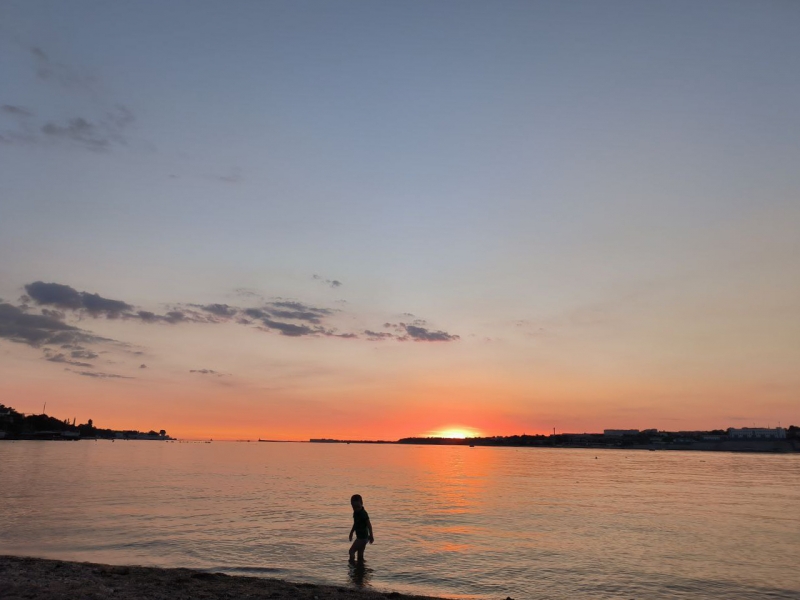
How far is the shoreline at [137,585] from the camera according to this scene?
634 inches

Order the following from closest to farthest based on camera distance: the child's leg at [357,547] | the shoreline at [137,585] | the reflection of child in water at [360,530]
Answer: the shoreline at [137,585]
the reflection of child in water at [360,530]
the child's leg at [357,547]

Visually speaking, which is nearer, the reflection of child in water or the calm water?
the calm water

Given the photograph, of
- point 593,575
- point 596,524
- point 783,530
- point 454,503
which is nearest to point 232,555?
point 593,575

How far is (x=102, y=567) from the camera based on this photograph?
68.5 ft

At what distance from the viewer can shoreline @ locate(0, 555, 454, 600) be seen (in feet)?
52.9

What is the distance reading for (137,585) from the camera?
17.8 metres

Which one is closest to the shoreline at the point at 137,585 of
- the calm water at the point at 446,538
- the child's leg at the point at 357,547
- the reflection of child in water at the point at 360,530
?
the calm water at the point at 446,538

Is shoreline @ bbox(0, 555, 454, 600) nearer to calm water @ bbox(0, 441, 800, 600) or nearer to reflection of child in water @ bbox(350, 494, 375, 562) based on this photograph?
calm water @ bbox(0, 441, 800, 600)

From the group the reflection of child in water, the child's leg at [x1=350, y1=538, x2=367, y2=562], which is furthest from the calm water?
the reflection of child in water

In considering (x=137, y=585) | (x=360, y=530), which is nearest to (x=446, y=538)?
(x=360, y=530)

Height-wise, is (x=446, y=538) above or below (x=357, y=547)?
below

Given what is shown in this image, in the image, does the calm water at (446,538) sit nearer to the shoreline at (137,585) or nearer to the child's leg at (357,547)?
the child's leg at (357,547)

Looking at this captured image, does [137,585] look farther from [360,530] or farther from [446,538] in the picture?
[446,538]

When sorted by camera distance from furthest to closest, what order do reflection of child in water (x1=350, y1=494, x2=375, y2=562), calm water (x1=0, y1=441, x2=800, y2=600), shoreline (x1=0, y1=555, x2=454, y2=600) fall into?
reflection of child in water (x1=350, y1=494, x2=375, y2=562) < calm water (x1=0, y1=441, x2=800, y2=600) < shoreline (x1=0, y1=555, x2=454, y2=600)
